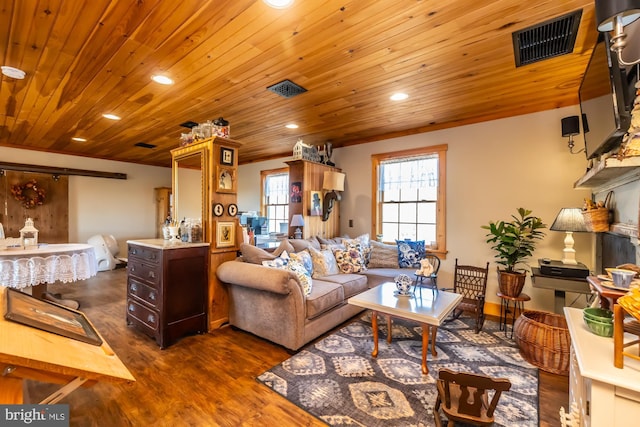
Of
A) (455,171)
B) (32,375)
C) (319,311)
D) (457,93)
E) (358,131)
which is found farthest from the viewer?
(358,131)

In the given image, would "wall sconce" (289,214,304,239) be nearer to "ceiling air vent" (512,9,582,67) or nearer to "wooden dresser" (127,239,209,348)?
"wooden dresser" (127,239,209,348)

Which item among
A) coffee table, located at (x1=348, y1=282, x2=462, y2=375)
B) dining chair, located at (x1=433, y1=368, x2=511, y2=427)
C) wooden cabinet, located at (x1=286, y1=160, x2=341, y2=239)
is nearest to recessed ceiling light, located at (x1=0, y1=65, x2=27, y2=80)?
wooden cabinet, located at (x1=286, y1=160, x2=341, y2=239)

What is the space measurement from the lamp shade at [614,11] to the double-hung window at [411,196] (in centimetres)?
296

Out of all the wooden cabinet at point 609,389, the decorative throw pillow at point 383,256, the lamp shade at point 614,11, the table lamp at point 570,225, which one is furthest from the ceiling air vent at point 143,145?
the table lamp at point 570,225

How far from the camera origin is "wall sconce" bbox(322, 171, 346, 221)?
15.2 ft

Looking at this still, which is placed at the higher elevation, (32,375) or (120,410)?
(32,375)

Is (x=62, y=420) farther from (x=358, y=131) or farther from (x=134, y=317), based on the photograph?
(x=358, y=131)

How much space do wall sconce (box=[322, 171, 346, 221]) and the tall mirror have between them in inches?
81.8

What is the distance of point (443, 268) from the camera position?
3990 millimetres

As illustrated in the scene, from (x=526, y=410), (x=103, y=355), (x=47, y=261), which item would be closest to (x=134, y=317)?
(x=47, y=261)

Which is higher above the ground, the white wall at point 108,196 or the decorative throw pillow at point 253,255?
the white wall at point 108,196

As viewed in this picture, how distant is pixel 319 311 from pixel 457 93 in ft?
8.75

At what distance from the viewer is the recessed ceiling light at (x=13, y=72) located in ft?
7.83

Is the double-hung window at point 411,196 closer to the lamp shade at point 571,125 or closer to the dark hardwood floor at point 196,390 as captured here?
the lamp shade at point 571,125
